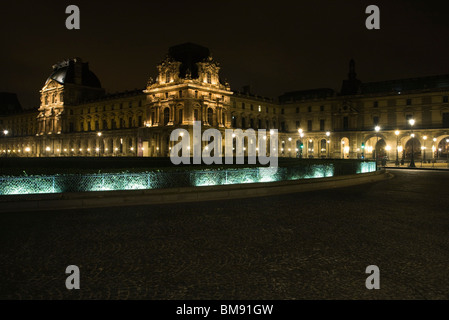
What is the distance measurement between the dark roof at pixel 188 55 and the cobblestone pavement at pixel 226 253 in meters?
51.3

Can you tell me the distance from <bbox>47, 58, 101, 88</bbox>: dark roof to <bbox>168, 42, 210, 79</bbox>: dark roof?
36963 millimetres

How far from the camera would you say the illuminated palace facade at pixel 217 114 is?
60.8 meters

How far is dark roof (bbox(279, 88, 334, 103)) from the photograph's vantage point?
79.5m

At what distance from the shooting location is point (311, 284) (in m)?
5.28

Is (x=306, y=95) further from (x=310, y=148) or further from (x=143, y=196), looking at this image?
(x=143, y=196)

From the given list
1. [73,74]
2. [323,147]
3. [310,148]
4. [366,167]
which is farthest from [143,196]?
[73,74]

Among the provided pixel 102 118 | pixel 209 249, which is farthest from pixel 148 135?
pixel 209 249

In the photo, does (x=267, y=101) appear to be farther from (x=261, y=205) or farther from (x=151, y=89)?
(x=261, y=205)

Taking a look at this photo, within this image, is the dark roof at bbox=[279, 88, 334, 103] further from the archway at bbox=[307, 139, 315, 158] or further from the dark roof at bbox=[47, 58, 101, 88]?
the dark roof at bbox=[47, 58, 101, 88]

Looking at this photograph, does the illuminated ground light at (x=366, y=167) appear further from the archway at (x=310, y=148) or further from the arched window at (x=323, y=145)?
the archway at (x=310, y=148)

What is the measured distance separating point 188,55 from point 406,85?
145 ft

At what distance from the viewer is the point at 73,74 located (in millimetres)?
87875

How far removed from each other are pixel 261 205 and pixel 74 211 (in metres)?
6.44

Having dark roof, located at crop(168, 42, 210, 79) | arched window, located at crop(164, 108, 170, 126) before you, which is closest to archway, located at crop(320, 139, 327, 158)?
dark roof, located at crop(168, 42, 210, 79)
